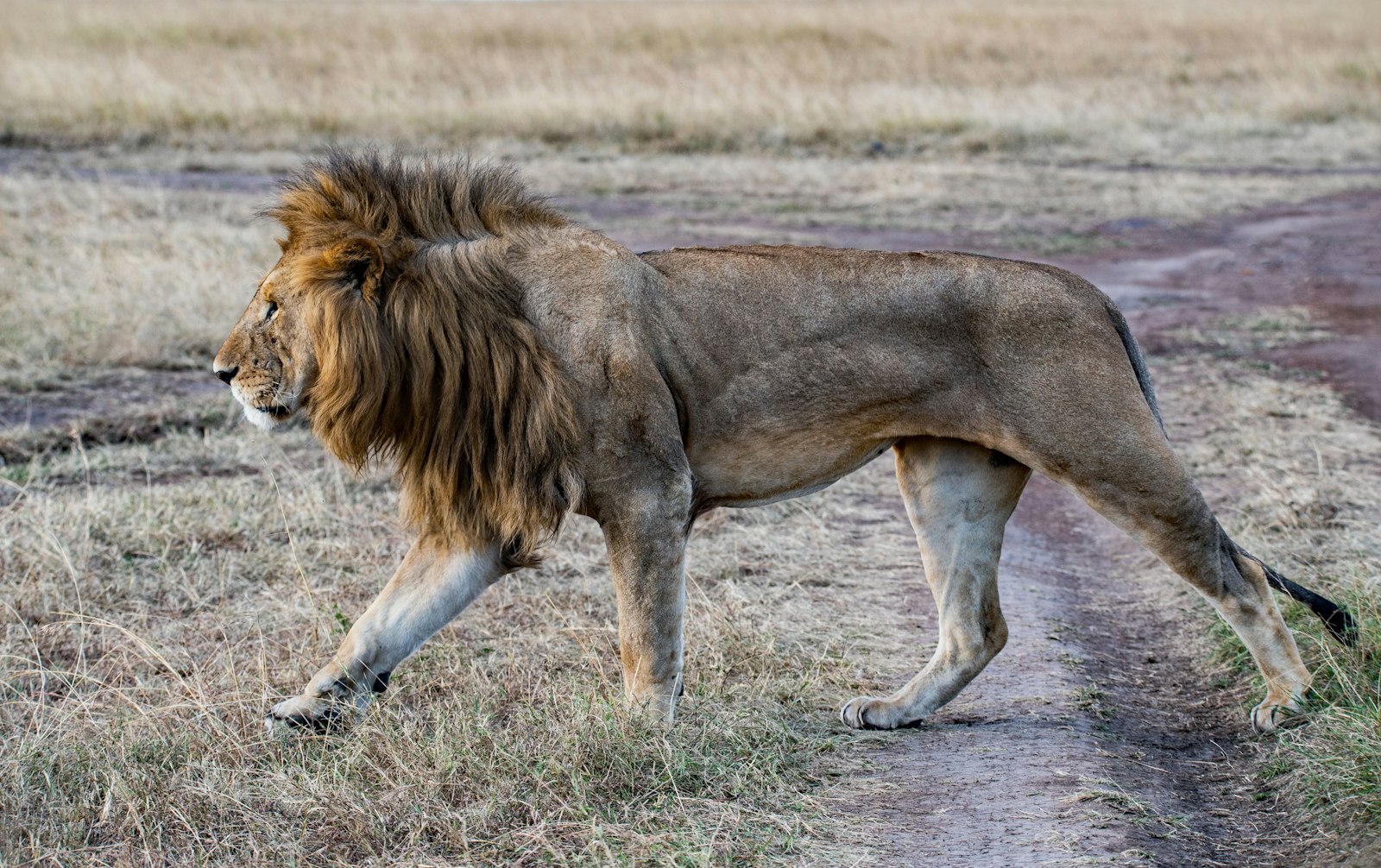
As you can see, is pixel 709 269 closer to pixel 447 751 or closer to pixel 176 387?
pixel 447 751

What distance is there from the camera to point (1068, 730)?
13.9 ft

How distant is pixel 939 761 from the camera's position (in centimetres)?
405

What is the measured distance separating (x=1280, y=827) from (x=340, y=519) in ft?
12.1

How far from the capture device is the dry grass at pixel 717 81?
2219 cm

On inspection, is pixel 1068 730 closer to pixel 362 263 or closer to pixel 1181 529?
pixel 1181 529

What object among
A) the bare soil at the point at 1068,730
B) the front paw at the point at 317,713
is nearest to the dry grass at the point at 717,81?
the bare soil at the point at 1068,730

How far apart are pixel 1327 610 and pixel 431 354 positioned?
105 inches

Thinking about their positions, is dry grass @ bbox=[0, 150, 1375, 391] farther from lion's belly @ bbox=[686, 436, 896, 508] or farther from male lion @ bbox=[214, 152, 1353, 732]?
lion's belly @ bbox=[686, 436, 896, 508]

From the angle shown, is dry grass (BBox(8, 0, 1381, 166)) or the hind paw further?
dry grass (BBox(8, 0, 1381, 166))

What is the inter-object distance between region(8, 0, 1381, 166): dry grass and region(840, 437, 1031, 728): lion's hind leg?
1704 centimetres

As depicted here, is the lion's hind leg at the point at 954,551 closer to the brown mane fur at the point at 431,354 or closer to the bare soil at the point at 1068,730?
the bare soil at the point at 1068,730

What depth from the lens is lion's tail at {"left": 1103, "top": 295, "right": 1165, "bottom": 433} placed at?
165 inches

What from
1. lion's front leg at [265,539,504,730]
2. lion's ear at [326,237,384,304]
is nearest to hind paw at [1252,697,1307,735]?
lion's front leg at [265,539,504,730]

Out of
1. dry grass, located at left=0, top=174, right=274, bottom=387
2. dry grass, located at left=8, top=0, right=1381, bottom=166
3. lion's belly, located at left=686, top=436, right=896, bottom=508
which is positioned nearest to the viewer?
lion's belly, located at left=686, top=436, right=896, bottom=508
